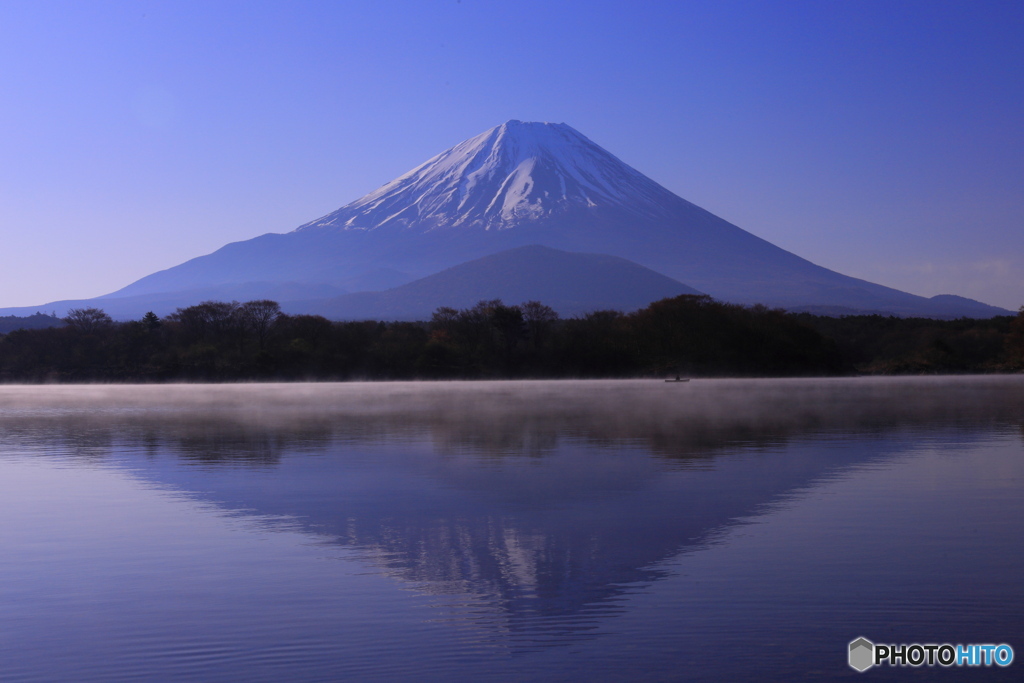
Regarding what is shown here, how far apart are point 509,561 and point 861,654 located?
12.4ft

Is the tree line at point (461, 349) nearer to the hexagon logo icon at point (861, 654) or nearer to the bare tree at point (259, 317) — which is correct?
the bare tree at point (259, 317)

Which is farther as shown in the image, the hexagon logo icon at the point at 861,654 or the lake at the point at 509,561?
the lake at the point at 509,561

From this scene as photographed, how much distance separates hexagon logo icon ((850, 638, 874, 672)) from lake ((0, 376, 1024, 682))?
7 cm

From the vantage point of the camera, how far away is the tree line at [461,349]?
86.8m

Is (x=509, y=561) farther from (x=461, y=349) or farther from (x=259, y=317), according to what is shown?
(x=259, y=317)

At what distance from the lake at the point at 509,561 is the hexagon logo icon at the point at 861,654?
0.07 meters

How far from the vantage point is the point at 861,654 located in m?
6.63

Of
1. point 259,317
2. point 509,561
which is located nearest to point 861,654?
point 509,561

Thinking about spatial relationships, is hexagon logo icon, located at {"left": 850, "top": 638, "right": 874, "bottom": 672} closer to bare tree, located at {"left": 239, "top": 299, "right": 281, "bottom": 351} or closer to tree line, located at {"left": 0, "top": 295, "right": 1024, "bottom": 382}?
tree line, located at {"left": 0, "top": 295, "right": 1024, "bottom": 382}

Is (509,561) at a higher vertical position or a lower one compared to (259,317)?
lower

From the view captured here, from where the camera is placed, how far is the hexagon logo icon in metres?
6.49

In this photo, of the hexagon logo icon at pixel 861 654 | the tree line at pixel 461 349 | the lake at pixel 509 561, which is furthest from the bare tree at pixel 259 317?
the hexagon logo icon at pixel 861 654

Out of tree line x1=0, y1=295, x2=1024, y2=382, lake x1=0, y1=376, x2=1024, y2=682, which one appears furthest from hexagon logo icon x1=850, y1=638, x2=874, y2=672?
tree line x1=0, y1=295, x2=1024, y2=382

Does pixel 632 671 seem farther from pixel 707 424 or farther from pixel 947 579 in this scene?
pixel 707 424
